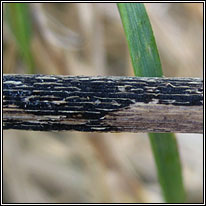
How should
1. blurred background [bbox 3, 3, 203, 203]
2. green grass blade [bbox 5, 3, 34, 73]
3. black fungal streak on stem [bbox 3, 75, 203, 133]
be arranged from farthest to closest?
blurred background [bbox 3, 3, 203, 203], green grass blade [bbox 5, 3, 34, 73], black fungal streak on stem [bbox 3, 75, 203, 133]

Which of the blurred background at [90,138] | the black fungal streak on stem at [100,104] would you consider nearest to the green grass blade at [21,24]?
the blurred background at [90,138]

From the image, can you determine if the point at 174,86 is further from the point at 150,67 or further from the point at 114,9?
the point at 114,9

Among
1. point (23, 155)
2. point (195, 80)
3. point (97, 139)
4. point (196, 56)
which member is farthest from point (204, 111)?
point (23, 155)

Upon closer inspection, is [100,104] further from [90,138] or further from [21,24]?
[90,138]

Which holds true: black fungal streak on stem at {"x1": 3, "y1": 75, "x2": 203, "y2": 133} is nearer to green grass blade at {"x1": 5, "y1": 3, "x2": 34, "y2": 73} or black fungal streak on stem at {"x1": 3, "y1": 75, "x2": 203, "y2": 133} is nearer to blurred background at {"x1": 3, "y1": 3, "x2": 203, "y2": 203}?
green grass blade at {"x1": 5, "y1": 3, "x2": 34, "y2": 73}

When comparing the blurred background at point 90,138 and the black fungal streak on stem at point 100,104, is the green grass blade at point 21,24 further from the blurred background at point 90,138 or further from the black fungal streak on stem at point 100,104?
the black fungal streak on stem at point 100,104

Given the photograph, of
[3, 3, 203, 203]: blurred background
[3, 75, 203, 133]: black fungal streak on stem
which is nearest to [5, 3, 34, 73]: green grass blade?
[3, 3, 203, 203]: blurred background
